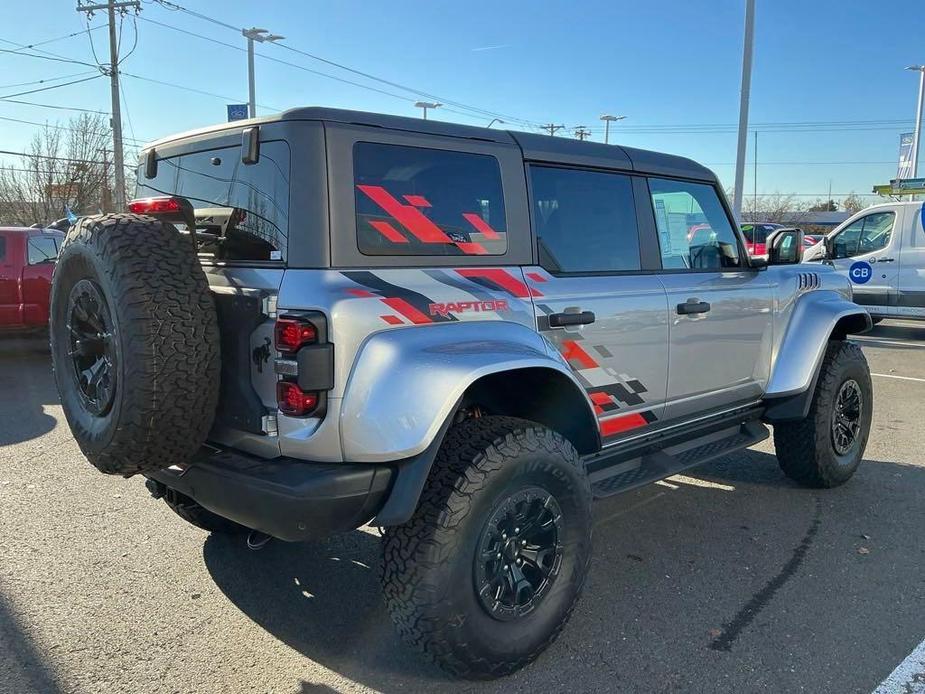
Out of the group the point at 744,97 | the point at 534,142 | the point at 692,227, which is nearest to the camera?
the point at 534,142

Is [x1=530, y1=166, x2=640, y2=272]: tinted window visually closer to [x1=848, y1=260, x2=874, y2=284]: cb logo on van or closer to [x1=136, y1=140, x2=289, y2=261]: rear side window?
[x1=136, y1=140, x2=289, y2=261]: rear side window

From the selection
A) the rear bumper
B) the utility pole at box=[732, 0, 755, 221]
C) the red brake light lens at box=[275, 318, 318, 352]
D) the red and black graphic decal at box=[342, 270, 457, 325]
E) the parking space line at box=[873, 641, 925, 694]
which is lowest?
the parking space line at box=[873, 641, 925, 694]

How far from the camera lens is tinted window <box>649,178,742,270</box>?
3.94 m

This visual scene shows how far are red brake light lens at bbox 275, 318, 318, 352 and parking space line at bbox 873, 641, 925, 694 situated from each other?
238cm

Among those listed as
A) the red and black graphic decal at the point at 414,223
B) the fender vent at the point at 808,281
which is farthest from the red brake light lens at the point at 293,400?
the fender vent at the point at 808,281

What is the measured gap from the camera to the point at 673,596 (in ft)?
11.0

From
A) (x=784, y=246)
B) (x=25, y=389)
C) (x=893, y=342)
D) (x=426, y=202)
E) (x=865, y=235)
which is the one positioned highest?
(x=865, y=235)

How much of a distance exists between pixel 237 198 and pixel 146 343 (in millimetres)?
736

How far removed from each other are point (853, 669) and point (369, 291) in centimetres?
231

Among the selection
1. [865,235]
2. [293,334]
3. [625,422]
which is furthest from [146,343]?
[865,235]

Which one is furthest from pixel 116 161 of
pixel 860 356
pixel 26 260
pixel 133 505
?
pixel 860 356

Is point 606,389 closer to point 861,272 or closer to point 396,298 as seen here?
point 396,298

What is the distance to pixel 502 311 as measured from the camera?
9.60ft

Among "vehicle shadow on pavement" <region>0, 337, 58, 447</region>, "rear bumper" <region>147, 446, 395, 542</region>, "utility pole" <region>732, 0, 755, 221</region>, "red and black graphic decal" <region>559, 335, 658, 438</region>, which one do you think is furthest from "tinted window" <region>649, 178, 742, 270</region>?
"utility pole" <region>732, 0, 755, 221</region>
